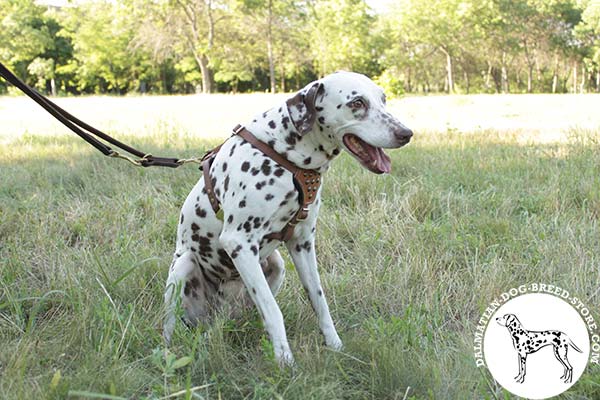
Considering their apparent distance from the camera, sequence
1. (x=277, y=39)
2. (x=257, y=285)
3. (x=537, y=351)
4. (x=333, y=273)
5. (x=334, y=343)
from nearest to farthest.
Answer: (x=537, y=351) → (x=257, y=285) → (x=334, y=343) → (x=333, y=273) → (x=277, y=39)

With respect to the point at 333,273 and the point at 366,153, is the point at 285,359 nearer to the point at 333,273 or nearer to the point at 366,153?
the point at 366,153

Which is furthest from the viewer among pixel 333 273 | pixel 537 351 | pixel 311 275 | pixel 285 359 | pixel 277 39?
pixel 277 39

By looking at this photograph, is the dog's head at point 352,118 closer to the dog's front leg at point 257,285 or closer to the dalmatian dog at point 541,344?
the dog's front leg at point 257,285

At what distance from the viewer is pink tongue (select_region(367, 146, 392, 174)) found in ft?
8.00

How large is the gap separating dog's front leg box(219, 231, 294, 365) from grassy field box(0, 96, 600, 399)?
135 millimetres

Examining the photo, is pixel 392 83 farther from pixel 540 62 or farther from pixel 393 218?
pixel 540 62

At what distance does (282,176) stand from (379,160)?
470 millimetres

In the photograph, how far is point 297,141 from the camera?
2598mm

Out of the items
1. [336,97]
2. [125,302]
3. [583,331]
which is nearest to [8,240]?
[125,302]

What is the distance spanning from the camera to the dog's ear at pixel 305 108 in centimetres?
251

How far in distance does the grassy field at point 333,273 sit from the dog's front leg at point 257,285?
135mm

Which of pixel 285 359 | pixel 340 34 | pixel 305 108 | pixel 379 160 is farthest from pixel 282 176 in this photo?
pixel 340 34

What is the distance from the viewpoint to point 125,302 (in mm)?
3064

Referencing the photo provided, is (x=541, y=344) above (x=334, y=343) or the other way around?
above
